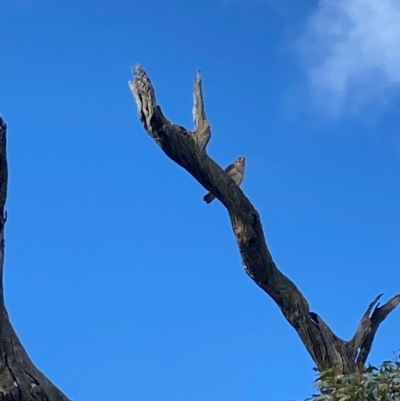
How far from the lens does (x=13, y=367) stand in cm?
281

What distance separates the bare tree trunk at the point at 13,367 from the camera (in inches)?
108

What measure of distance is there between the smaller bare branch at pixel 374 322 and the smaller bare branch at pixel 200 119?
6.36 ft

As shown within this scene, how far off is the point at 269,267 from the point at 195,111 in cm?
126

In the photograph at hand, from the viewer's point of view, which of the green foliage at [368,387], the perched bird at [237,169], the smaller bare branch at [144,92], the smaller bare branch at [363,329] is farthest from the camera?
the perched bird at [237,169]

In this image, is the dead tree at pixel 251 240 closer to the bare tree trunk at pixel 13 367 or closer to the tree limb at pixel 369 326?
→ the tree limb at pixel 369 326

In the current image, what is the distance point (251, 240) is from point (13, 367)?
2682 millimetres

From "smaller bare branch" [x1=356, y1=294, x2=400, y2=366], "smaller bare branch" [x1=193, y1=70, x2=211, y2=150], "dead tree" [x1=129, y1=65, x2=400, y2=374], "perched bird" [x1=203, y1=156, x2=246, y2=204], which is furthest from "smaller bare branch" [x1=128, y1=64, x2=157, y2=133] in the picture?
"smaller bare branch" [x1=356, y1=294, x2=400, y2=366]

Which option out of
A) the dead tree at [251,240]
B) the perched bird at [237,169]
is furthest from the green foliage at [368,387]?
the perched bird at [237,169]

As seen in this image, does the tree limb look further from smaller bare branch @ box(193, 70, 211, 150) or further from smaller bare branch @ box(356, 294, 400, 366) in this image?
smaller bare branch @ box(193, 70, 211, 150)

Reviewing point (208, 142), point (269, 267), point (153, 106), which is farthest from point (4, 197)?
point (269, 267)

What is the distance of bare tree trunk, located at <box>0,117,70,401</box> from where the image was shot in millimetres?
2752

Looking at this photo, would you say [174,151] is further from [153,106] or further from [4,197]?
[4,197]

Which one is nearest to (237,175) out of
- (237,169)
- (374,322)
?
(237,169)

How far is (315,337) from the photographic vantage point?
551cm
